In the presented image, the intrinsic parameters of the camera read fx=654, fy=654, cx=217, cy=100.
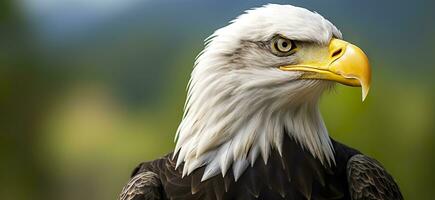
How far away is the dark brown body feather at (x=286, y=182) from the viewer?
1353 mm

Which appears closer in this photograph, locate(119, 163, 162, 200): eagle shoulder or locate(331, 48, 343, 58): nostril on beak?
locate(331, 48, 343, 58): nostril on beak

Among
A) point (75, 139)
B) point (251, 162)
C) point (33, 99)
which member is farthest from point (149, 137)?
point (251, 162)

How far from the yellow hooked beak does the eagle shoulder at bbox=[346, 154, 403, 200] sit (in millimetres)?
249

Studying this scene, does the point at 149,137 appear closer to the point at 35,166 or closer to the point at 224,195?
the point at 35,166

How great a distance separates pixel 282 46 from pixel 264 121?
166 millimetres

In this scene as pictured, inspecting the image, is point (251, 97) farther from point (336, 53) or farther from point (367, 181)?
point (367, 181)

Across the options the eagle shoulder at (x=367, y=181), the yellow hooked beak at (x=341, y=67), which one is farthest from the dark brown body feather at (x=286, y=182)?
the yellow hooked beak at (x=341, y=67)

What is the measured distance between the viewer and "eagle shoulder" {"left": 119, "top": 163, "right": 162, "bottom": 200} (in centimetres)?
141

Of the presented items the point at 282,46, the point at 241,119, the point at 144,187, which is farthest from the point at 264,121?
the point at 144,187

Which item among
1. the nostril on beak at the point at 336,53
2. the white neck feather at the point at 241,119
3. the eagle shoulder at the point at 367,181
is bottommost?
the eagle shoulder at the point at 367,181

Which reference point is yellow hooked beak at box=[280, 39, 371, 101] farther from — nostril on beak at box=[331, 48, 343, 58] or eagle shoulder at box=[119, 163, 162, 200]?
eagle shoulder at box=[119, 163, 162, 200]

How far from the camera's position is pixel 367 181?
1.40 m

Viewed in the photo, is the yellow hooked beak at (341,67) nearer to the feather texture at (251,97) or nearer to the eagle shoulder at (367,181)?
the feather texture at (251,97)

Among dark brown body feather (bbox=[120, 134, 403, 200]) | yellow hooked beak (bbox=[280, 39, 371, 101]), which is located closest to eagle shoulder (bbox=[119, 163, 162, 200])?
dark brown body feather (bbox=[120, 134, 403, 200])
